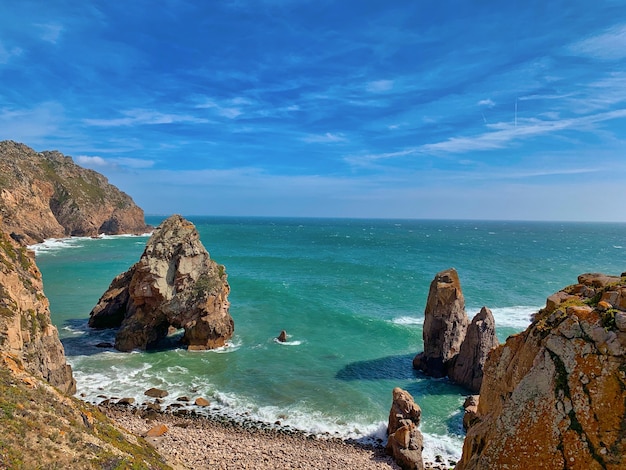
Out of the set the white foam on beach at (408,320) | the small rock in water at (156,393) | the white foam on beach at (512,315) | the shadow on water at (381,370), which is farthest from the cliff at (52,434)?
the white foam on beach at (512,315)

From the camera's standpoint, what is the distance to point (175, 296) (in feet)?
131

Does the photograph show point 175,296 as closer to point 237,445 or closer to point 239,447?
point 237,445

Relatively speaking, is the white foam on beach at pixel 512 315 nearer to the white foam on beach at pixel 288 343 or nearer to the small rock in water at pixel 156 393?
the white foam on beach at pixel 288 343

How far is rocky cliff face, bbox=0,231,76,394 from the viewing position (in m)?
22.0

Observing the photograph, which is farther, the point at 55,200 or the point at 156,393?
the point at 55,200

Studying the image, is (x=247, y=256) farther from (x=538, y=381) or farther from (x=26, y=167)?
(x=538, y=381)

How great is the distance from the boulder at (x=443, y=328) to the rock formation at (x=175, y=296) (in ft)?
69.0

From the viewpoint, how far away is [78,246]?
118312 millimetres

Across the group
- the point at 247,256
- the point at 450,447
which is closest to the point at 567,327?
the point at 450,447

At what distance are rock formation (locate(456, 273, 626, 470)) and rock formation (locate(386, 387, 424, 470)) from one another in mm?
14595

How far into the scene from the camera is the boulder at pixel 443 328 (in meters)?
35.0

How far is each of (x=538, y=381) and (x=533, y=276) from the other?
272ft

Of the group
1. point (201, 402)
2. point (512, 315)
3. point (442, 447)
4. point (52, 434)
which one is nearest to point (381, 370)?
point (442, 447)

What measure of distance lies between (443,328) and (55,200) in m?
151
